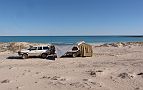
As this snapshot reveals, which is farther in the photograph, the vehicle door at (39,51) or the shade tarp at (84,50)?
the shade tarp at (84,50)

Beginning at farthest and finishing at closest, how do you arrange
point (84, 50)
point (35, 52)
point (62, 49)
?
point (84, 50) → point (35, 52) → point (62, 49)

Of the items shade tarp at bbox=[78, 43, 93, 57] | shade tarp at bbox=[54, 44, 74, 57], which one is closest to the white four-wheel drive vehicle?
shade tarp at bbox=[54, 44, 74, 57]

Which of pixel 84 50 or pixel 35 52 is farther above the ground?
pixel 84 50

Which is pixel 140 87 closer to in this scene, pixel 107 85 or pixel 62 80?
pixel 107 85

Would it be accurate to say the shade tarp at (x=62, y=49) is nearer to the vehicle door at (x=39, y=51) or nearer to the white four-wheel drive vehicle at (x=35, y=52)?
the white four-wheel drive vehicle at (x=35, y=52)

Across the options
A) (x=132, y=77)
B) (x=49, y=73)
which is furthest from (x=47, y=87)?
(x=132, y=77)

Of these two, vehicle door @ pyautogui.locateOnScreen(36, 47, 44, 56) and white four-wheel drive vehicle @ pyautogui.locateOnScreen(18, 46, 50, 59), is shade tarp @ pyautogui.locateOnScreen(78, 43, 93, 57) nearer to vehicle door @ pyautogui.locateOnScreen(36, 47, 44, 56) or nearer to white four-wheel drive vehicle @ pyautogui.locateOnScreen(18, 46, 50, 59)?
white four-wheel drive vehicle @ pyautogui.locateOnScreen(18, 46, 50, 59)

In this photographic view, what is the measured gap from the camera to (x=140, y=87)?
14742 mm

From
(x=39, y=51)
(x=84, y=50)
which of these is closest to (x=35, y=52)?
(x=39, y=51)

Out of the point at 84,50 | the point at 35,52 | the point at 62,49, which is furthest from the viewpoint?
the point at 84,50

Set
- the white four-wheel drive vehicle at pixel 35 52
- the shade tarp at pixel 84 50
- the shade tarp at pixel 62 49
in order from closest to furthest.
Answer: the shade tarp at pixel 62 49
the white four-wheel drive vehicle at pixel 35 52
the shade tarp at pixel 84 50

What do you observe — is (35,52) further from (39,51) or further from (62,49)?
(62,49)

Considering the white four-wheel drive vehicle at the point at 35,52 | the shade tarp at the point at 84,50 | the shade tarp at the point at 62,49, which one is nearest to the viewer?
the shade tarp at the point at 62,49

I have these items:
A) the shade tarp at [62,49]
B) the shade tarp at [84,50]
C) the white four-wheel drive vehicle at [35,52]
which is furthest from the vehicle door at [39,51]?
the shade tarp at [84,50]
